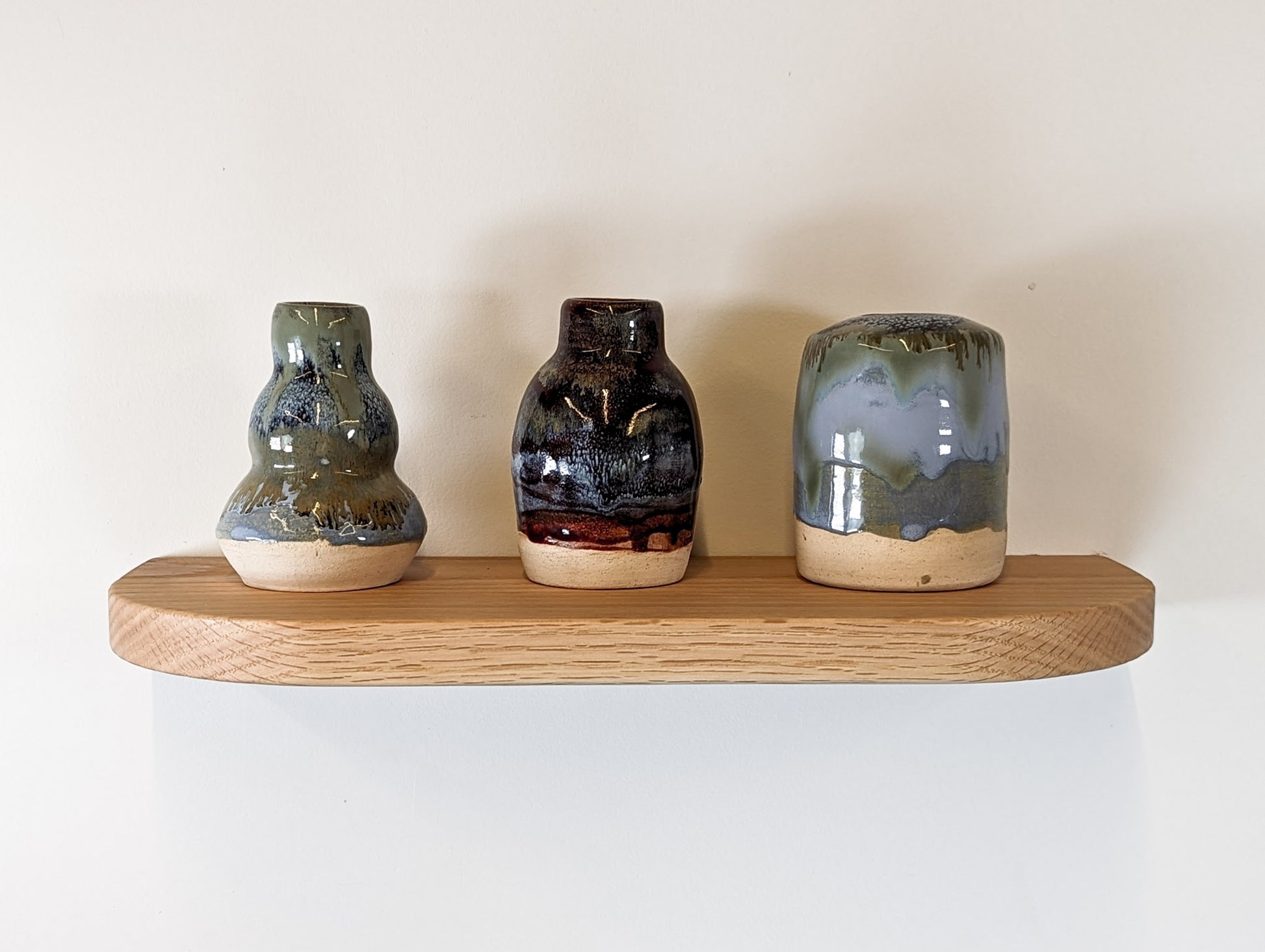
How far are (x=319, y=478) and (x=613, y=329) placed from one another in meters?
0.14

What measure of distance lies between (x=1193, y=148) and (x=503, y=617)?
1.35 feet

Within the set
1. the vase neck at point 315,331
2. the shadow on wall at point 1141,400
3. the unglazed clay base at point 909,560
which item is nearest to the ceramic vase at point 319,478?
the vase neck at point 315,331

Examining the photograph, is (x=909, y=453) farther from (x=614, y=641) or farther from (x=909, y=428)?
(x=614, y=641)

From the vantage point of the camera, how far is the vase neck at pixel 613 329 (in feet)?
1.62

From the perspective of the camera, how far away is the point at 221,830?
22.8 inches

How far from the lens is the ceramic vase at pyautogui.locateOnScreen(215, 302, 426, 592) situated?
48 centimetres

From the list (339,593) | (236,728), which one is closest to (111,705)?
(236,728)

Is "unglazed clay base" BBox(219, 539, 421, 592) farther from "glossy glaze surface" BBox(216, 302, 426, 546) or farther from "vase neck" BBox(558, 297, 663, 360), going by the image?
"vase neck" BBox(558, 297, 663, 360)

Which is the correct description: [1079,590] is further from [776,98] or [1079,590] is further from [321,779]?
[321,779]

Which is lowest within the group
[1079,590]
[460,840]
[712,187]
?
[460,840]

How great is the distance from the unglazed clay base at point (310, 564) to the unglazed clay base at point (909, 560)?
0.19 metres

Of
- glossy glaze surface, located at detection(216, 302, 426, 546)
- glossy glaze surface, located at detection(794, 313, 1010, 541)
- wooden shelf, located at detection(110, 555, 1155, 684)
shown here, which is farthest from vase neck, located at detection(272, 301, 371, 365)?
glossy glaze surface, located at detection(794, 313, 1010, 541)

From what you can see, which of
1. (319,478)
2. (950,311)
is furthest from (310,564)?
(950,311)

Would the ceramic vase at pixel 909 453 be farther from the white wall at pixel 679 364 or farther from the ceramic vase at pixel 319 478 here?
the ceramic vase at pixel 319 478
